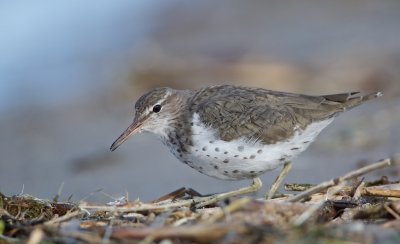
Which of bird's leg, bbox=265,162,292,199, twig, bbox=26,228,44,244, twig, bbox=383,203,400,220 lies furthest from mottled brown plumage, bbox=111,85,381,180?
twig, bbox=26,228,44,244

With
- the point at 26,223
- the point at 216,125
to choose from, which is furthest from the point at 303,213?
the point at 216,125

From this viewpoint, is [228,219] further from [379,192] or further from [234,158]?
[234,158]

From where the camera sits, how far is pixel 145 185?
6.93m

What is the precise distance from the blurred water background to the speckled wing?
76 cm

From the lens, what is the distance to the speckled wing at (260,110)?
212 inches

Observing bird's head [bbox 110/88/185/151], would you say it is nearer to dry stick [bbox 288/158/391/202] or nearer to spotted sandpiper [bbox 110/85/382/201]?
spotted sandpiper [bbox 110/85/382/201]

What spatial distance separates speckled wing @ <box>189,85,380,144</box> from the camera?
5395mm

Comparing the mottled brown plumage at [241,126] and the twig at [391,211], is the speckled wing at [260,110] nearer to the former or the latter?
the mottled brown plumage at [241,126]

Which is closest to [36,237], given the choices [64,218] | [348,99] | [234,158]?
[64,218]

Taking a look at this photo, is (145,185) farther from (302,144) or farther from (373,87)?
(373,87)

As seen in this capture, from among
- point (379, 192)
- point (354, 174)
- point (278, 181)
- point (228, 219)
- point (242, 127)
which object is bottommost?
point (228, 219)

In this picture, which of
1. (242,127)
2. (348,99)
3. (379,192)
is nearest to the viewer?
(379,192)

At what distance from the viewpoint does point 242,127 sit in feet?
17.7

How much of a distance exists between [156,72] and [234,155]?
4947 mm
